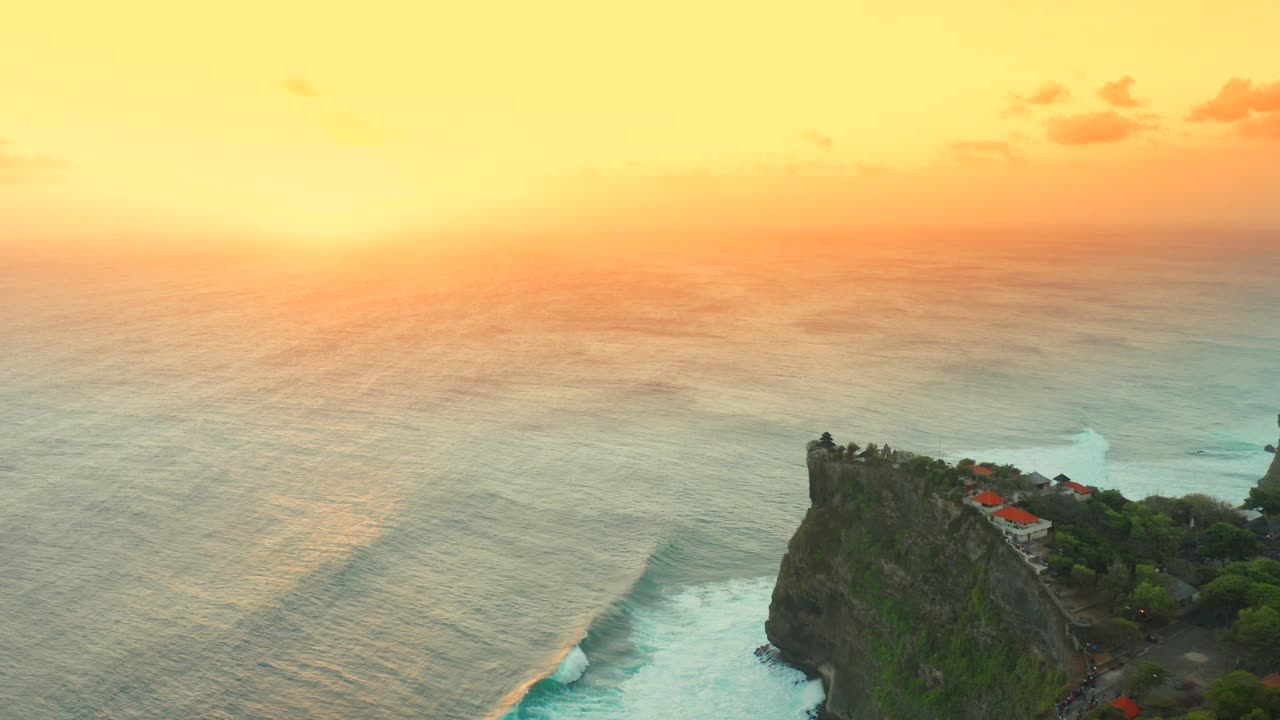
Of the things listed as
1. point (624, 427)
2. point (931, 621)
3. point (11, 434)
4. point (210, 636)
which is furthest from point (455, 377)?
point (931, 621)

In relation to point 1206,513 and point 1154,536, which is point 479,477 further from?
point 1206,513

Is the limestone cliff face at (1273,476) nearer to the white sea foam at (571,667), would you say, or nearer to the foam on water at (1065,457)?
the foam on water at (1065,457)

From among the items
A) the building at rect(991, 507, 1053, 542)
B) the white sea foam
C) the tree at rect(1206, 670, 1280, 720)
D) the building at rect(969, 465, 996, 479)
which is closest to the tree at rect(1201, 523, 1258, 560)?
the building at rect(991, 507, 1053, 542)

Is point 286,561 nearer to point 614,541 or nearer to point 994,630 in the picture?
point 614,541

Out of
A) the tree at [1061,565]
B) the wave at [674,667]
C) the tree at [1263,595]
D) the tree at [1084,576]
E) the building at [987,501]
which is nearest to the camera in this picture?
the tree at [1263,595]

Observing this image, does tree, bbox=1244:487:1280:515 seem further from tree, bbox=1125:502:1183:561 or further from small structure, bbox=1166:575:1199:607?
small structure, bbox=1166:575:1199:607

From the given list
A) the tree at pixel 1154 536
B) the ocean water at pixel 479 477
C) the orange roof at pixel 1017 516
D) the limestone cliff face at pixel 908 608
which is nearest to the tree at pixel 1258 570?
the tree at pixel 1154 536
